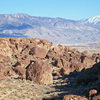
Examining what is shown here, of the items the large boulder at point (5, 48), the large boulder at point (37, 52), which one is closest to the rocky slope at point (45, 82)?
the large boulder at point (5, 48)

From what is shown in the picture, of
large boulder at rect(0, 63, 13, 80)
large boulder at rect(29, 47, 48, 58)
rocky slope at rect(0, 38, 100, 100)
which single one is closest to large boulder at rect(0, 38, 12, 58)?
rocky slope at rect(0, 38, 100, 100)

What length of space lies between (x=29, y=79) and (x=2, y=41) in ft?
77.8

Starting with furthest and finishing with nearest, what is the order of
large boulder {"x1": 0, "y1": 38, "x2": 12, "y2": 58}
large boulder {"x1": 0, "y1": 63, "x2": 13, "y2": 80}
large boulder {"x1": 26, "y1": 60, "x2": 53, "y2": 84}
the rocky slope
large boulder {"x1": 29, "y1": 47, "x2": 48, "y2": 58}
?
1. large boulder {"x1": 29, "y1": 47, "x2": 48, "y2": 58}
2. large boulder {"x1": 0, "y1": 38, "x2": 12, "y2": 58}
3. large boulder {"x1": 0, "y1": 63, "x2": 13, "y2": 80}
4. large boulder {"x1": 26, "y1": 60, "x2": 53, "y2": 84}
5. the rocky slope

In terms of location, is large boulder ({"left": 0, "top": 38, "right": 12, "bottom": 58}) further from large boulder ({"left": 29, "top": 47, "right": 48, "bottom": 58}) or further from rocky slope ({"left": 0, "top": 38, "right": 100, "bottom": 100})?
large boulder ({"left": 29, "top": 47, "right": 48, "bottom": 58})

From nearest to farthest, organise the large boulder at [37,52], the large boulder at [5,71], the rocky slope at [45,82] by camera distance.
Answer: the rocky slope at [45,82] < the large boulder at [5,71] < the large boulder at [37,52]

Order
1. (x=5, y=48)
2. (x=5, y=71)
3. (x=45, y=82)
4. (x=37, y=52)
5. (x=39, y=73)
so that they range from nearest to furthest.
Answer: (x=39, y=73) < (x=45, y=82) < (x=5, y=71) < (x=5, y=48) < (x=37, y=52)

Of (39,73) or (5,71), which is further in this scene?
(5,71)

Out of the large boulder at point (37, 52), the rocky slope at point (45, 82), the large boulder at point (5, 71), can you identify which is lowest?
the rocky slope at point (45, 82)

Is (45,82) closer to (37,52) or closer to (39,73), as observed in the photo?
(39,73)

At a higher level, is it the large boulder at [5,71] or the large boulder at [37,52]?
the large boulder at [37,52]

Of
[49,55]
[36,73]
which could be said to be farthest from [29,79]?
[49,55]

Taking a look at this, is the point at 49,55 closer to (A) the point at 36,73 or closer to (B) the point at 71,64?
(B) the point at 71,64

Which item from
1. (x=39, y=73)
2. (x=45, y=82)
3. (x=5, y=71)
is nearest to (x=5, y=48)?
(x=5, y=71)

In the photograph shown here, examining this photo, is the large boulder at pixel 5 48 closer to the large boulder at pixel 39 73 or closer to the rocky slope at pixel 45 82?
the rocky slope at pixel 45 82
